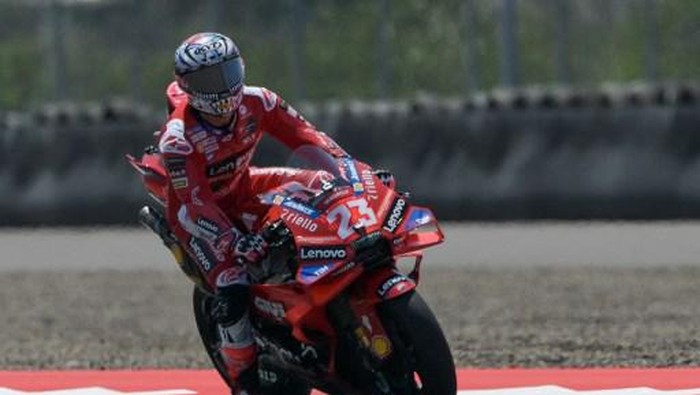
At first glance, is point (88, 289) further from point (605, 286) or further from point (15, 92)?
point (15, 92)

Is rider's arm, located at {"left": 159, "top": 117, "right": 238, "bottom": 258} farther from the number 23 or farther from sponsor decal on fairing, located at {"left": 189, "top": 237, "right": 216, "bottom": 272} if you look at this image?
the number 23

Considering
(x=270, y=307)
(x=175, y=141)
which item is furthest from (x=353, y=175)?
(x=175, y=141)

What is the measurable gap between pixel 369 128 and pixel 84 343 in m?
6.44

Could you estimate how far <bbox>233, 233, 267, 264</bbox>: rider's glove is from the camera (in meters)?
6.75

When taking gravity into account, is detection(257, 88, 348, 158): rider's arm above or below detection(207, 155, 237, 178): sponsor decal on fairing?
above

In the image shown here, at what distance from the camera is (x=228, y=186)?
719cm

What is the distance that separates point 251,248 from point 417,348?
76cm

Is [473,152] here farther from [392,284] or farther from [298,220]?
[392,284]

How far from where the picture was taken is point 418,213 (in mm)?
6676

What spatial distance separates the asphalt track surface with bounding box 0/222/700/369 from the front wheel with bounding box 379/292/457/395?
2.14 m

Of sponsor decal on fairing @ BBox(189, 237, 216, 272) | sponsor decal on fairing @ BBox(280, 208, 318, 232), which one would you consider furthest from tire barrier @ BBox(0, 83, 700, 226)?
sponsor decal on fairing @ BBox(280, 208, 318, 232)

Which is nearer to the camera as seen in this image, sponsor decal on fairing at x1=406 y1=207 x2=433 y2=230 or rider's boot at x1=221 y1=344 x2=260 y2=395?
sponsor decal on fairing at x1=406 y1=207 x2=433 y2=230

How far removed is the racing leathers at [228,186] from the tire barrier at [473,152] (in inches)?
328

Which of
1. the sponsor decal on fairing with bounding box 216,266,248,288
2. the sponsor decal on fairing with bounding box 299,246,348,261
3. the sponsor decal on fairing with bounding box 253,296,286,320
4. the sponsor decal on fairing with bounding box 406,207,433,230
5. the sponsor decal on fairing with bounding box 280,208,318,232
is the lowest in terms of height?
the sponsor decal on fairing with bounding box 253,296,286,320
